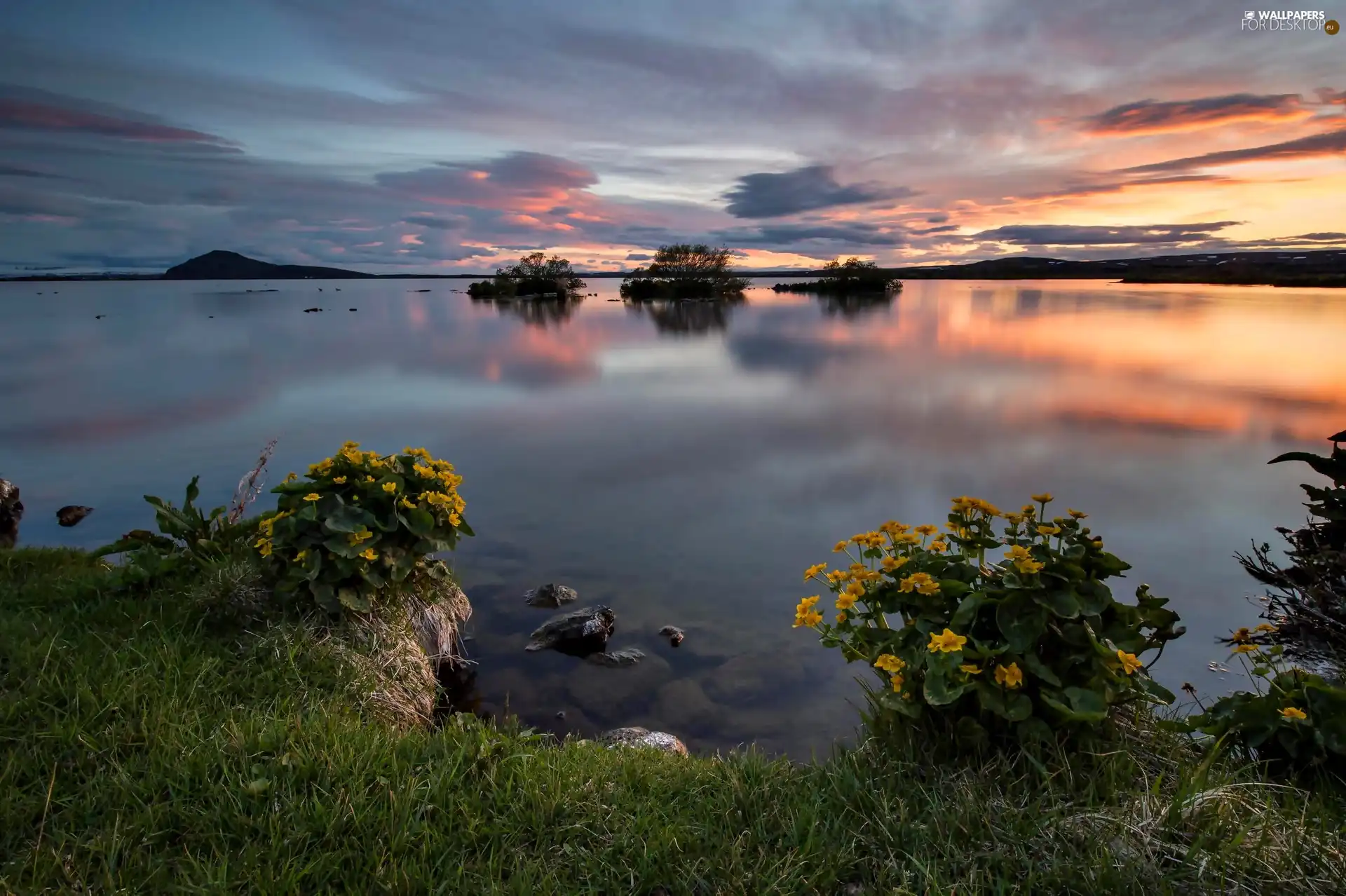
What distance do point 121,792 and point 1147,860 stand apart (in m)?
3.92

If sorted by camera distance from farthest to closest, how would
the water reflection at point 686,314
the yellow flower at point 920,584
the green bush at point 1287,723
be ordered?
the water reflection at point 686,314, the yellow flower at point 920,584, the green bush at point 1287,723

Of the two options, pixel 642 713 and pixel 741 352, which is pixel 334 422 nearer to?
pixel 642 713

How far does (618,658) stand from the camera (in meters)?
5.46

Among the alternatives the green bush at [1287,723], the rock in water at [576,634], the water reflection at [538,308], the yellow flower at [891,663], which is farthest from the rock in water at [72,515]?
the water reflection at [538,308]

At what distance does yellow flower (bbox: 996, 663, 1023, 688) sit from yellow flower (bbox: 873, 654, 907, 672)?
33 centimetres

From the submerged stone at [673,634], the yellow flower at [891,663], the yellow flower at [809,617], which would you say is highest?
the yellow flower at [809,617]

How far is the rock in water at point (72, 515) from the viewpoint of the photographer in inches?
334

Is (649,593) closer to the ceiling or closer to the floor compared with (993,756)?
closer to the floor

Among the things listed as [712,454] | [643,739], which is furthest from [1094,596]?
[712,454]

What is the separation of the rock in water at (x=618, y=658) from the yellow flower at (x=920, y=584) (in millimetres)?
3024

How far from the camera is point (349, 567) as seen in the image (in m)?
4.25

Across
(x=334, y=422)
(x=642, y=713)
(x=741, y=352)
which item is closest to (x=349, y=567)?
(x=642, y=713)

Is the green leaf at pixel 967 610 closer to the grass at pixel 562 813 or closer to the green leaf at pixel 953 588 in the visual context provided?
the green leaf at pixel 953 588

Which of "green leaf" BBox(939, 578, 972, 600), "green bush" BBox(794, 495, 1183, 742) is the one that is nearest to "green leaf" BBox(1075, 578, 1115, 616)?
"green bush" BBox(794, 495, 1183, 742)
